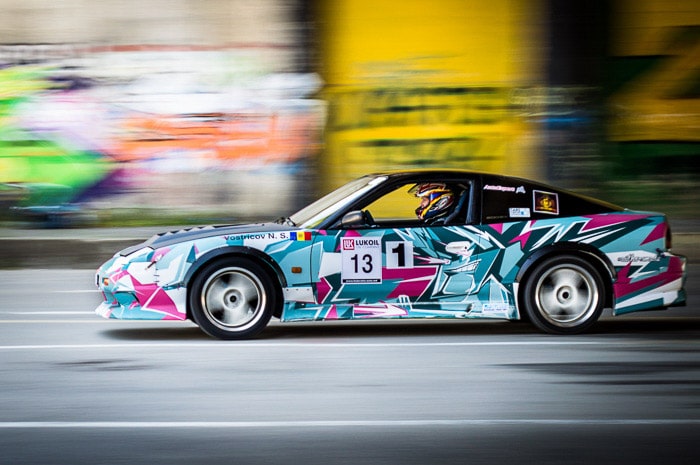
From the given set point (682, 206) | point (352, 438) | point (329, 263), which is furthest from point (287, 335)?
point (682, 206)

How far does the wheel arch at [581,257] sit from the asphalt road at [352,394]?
15.0 inches

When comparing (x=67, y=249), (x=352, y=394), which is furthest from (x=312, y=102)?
(x=352, y=394)

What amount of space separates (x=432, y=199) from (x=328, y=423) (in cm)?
329

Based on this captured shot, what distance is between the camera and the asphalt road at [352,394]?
18.4 ft

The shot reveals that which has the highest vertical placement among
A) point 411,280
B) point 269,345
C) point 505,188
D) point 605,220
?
point 505,188

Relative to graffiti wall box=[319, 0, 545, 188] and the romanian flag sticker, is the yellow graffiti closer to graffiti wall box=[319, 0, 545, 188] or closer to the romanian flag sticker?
graffiti wall box=[319, 0, 545, 188]

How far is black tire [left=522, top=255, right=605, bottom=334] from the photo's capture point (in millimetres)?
8914

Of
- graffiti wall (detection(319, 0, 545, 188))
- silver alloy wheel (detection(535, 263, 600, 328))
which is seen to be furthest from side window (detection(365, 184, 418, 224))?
graffiti wall (detection(319, 0, 545, 188))

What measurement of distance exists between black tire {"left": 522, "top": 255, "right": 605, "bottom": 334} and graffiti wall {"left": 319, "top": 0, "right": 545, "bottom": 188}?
9.04m

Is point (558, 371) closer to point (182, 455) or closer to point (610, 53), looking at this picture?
point (182, 455)

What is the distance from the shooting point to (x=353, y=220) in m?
8.73

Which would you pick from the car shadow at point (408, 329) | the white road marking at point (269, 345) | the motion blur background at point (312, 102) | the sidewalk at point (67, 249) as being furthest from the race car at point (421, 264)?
the motion blur background at point (312, 102)

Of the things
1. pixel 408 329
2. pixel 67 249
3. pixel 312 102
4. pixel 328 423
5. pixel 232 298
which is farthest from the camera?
pixel 312 102

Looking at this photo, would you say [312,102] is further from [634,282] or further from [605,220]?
[634,282]
